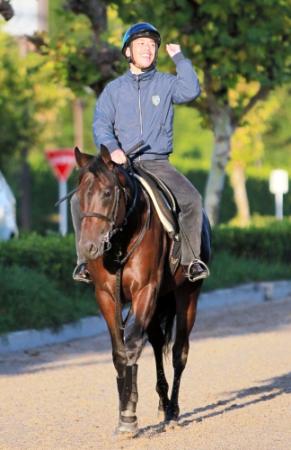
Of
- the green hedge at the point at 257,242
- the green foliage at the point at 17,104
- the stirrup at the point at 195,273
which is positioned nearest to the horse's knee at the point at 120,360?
the stirrup at the point at 195,273

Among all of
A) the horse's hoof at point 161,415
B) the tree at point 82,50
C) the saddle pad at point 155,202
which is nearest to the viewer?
the saddle pad at point 155,202

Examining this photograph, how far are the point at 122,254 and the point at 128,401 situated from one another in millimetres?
972

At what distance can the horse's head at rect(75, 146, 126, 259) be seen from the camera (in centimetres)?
895

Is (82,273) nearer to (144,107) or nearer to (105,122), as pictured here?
(105,122)

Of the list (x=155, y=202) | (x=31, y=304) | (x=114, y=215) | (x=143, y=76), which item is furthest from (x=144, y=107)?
(x=31, y=304)

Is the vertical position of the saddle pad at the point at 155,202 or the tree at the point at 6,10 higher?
the tree at the point at 6,10

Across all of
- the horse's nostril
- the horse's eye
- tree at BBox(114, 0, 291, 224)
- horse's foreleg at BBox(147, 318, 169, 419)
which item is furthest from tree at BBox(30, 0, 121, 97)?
the horse's nostril

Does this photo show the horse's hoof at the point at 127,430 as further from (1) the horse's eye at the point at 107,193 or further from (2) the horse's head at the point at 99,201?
(1) the horse's eye at the point at 107,193

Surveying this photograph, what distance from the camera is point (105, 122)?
9.92m

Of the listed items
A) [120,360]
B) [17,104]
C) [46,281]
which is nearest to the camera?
[120,360]

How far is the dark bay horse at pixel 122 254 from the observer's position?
902 cm

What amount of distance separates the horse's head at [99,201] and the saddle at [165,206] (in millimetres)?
533

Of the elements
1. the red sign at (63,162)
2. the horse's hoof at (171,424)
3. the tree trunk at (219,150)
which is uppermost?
the horse's hoof at (171,424)

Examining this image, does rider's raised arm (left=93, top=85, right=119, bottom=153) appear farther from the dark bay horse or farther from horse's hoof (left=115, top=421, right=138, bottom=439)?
horse's hoof (left=115, top=421, right=138, bottom=439)
